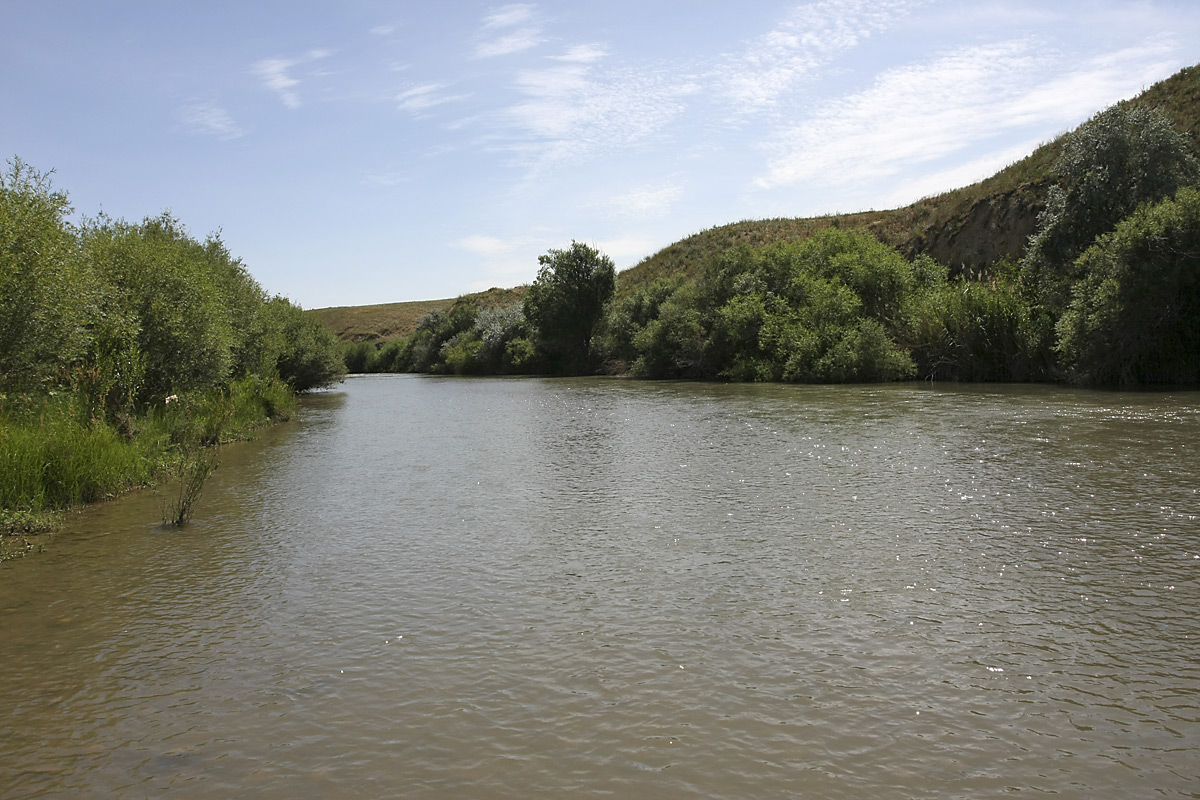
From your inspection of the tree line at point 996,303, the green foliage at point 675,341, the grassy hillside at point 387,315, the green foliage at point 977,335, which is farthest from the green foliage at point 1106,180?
the grassy hillside at point 387,315

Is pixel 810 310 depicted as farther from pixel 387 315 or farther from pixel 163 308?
pixel 387 315

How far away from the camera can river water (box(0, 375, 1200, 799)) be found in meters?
5.32

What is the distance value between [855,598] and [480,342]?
7516 cm

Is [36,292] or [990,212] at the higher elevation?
[990,212]

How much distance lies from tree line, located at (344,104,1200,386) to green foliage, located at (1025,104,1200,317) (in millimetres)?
61

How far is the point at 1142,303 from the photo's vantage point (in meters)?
29.3

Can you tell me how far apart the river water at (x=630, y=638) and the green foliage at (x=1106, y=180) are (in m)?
23.1

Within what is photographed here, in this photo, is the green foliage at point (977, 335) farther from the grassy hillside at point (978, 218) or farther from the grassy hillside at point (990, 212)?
the grassy hillside at point (978, 218)

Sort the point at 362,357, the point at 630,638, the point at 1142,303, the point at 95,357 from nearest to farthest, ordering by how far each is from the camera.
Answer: the point at 630,638, the point at 95,357, the point at 1142,303, the point at 362,357

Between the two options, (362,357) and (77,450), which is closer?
(77,450)

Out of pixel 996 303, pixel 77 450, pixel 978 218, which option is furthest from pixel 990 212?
pixel 77 450

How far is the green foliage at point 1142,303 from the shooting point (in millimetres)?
28953

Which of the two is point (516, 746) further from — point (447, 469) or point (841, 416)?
point (841, 416)

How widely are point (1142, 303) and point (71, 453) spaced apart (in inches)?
1282
